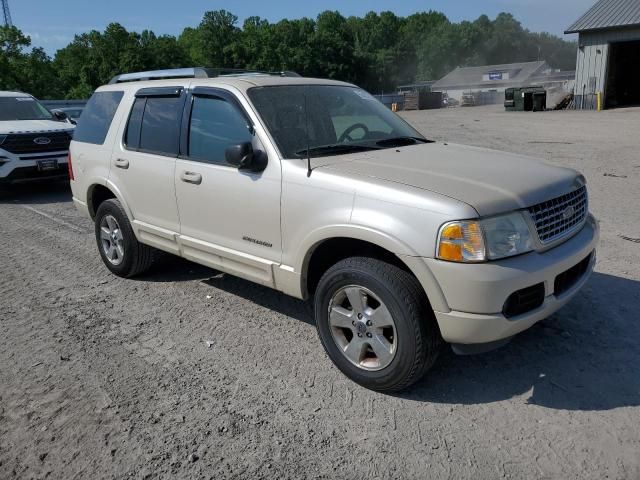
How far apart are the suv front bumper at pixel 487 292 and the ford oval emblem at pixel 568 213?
42cm

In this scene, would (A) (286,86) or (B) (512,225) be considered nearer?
(B) (512,225)

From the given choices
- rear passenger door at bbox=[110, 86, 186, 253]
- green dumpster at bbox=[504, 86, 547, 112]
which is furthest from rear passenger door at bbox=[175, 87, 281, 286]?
green dumpster at bbox=[504, 86, 547, 112]

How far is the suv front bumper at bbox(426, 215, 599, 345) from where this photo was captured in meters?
2.94

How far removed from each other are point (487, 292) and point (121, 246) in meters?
3.90

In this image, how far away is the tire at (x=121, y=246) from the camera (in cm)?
536

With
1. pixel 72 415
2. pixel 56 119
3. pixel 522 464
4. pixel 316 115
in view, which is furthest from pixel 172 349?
pixel 56 119

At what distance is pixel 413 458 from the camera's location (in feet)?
9.39

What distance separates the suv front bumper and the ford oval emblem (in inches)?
16.7

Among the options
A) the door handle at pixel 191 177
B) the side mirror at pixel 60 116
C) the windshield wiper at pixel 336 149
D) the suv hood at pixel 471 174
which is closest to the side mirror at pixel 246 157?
the windshield wiper at pixel 336 149

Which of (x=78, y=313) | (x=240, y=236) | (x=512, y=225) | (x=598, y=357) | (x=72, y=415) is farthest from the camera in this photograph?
(x=78, y=313)

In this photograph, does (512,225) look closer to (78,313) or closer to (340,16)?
(78,313)

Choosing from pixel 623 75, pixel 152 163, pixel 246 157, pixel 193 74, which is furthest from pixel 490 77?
pixel 246 157

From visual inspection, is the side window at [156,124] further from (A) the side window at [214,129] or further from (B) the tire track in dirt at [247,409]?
(B) the tire track in dirt at [247,409]

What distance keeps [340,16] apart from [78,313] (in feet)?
416
